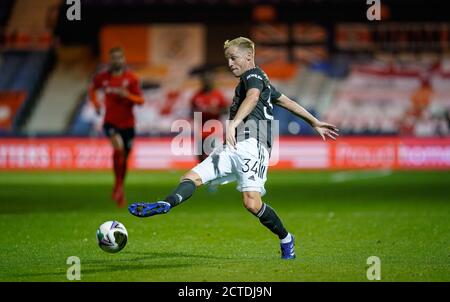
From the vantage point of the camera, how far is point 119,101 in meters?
17.0

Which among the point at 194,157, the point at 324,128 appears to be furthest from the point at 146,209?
the point at 194,157

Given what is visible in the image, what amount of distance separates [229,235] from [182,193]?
10.6 ft

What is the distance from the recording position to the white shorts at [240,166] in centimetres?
970

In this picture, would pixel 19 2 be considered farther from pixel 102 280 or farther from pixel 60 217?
pixel 102 280

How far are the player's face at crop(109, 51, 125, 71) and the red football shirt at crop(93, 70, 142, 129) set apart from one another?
20 centimetres

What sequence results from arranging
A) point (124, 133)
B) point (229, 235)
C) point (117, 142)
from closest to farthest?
point (229, 235)
point (117, 142)
point (124, 133)

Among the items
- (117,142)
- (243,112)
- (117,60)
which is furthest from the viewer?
(117,142)

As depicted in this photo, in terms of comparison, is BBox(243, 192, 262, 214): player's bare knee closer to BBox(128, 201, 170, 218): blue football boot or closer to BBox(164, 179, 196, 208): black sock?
BBox(164, 179, 196, 208): black sock

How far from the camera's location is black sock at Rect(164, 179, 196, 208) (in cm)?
923

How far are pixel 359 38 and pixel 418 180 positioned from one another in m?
13.0

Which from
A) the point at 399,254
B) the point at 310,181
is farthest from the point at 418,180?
the point at 399,254

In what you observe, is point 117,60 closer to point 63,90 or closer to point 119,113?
point 119,113

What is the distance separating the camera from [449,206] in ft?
55.3
